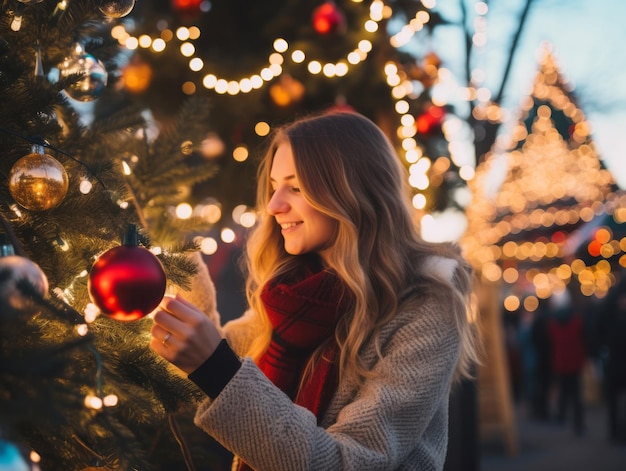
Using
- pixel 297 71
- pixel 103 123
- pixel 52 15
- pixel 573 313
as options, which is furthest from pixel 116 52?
pixel 573 313

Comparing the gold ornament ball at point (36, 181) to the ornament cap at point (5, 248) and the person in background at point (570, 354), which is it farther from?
the person in background at point (570, 354)

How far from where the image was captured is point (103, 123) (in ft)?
7.67

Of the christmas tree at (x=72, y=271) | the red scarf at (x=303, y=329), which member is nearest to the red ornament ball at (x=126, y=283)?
the christmas tree at (x=72, y=271)

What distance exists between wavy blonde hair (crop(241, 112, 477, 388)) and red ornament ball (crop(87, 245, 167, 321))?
81cm

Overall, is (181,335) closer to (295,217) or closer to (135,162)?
(295,217)

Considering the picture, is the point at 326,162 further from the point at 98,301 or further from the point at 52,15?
the point at 98,301

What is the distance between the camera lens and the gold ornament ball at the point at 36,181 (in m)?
1.66

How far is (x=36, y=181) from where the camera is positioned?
165 centimetres

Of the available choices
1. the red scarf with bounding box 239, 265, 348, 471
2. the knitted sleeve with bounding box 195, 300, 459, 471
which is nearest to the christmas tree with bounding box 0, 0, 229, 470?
the knitted sleeve with bounding box 195, 300, 459, 471

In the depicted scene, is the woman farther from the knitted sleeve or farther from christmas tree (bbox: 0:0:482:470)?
christmas tree (bbox: 0:0:482:470)

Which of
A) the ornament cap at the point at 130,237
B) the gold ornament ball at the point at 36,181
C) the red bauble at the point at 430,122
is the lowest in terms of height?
the ornament cap at the point at 130,237

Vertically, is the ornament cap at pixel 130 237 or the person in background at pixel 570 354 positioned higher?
A: the ornament cap at pixel 130 237

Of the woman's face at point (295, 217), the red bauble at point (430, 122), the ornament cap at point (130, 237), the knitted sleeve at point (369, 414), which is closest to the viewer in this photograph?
the ornament cap at point (130, 237)

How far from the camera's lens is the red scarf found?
218 centimetres
